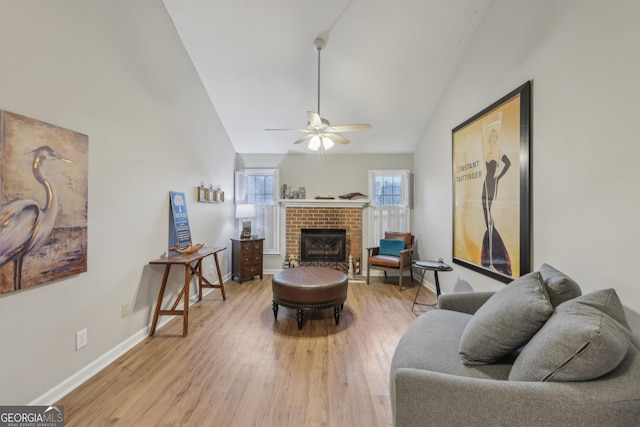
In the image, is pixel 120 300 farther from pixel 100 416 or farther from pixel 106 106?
pixel 106 106

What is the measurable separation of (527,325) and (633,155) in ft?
3.64

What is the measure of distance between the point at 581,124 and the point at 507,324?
1434mm

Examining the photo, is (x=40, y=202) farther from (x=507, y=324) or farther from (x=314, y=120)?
(x=507, y=324)

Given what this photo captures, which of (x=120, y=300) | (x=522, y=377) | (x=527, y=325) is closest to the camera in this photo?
(x=522, y=377)

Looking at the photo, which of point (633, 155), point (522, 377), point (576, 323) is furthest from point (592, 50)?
point (522, 377)

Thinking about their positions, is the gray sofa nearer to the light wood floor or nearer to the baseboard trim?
the light wood floor

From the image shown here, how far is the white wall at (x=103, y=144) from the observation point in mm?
1533

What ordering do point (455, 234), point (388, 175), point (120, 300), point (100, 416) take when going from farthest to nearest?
point (388, 175) → point (455, 234) → point (120, 300) → point (100, 416)

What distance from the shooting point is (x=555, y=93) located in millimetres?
1859

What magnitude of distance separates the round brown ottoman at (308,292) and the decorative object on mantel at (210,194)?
167 centimetres

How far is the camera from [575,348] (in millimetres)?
930

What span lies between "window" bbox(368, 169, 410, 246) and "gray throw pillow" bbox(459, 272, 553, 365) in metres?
3.67

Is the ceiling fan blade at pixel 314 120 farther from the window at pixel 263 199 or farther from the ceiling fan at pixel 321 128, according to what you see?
the window at pixel 263 199

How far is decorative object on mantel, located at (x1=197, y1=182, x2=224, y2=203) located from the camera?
3664 millimetres
